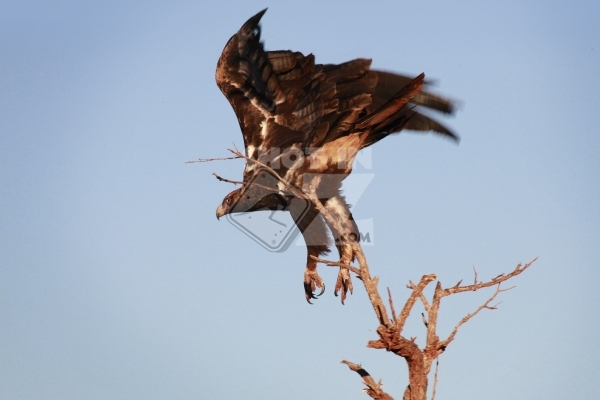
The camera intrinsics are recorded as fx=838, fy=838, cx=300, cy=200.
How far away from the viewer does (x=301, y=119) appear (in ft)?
26.1

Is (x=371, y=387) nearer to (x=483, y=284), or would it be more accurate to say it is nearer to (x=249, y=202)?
(x=483, y=284)

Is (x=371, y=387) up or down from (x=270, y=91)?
down

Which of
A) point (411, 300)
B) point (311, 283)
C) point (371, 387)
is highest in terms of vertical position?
point (311, 283)

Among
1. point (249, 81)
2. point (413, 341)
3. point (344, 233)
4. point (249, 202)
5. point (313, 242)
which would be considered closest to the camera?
point (413, 341)

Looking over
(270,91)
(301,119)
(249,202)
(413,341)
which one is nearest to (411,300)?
(413,341)

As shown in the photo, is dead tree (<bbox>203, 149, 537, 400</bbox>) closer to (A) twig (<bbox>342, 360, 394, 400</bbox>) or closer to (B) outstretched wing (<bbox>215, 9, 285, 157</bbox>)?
(A) twig (<bbox>342, 360, 394, 400</bbox>)

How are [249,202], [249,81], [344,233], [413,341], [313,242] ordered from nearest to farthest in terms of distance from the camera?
[413,341]
[249,81]
[344,233]
[249,202]
[313,242]

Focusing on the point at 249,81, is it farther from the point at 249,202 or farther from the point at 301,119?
the point at 249,202

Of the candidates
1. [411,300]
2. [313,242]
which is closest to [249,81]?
[313,242]

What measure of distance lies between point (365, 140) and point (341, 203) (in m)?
0.70

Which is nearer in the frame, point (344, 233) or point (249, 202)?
point (344, 233)

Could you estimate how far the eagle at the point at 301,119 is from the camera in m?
7.75

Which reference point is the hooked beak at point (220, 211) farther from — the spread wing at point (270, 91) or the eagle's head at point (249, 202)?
the spread wing at point (270, 91)

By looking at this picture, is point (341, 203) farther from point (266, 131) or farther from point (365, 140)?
point (266, 131)
